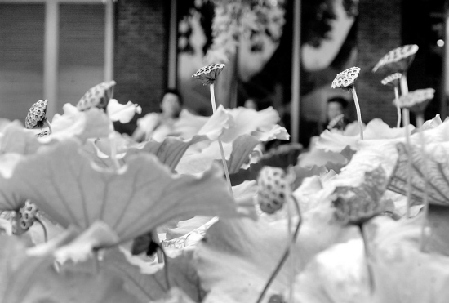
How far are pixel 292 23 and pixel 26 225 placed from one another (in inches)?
232

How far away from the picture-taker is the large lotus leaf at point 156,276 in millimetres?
334

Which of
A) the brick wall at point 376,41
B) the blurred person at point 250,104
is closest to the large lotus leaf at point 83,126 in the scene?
the blurred person at point 250,104

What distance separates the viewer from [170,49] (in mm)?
6172

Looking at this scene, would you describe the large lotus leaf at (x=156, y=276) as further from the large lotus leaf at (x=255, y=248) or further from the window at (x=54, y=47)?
the window at (x=54, y=47)

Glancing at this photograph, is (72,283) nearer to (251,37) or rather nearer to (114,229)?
(114,229)

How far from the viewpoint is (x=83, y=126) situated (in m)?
0.36

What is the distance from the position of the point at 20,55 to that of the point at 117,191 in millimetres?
6633

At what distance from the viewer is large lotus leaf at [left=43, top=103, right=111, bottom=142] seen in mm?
363

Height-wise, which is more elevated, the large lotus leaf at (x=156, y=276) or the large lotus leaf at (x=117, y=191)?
the large lotus leaf at (x=117, y=191)

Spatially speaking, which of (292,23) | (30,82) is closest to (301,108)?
(292,23)

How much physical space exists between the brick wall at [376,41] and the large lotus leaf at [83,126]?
539 cm

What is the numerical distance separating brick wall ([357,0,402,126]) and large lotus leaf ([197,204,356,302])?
5374 millimetres

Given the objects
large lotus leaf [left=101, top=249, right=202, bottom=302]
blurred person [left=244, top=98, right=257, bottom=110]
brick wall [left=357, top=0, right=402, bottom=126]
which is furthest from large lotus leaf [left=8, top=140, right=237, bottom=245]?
brick wall [left=357, top=0, right=402, bottom=126]

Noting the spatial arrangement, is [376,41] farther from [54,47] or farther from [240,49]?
[54,47]
